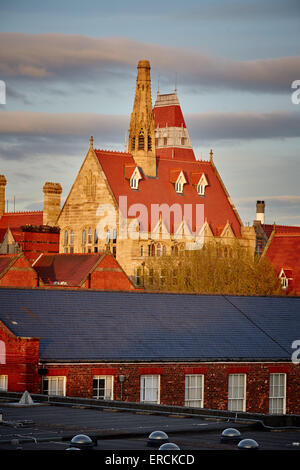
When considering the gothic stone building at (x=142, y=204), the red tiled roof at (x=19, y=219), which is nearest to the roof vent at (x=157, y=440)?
the gothic stone building at (x=142, y=204)

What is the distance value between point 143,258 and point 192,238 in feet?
31.2

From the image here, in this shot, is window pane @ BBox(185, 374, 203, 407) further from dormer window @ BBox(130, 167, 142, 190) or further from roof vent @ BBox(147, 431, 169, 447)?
dormer window @ BBox(130, 167, 142, 190)

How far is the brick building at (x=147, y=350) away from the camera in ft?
145

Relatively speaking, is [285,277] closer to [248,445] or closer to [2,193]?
[2,193]

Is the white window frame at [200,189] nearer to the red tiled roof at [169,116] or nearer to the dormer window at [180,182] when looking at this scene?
the dormer window at [180,182]

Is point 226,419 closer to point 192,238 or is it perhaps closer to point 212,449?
point 212,449

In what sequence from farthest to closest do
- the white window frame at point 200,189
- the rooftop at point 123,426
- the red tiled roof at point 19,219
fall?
the red tiled roof at point 19,219, the white window frame at point 200,189, the rooftop at point 123,426

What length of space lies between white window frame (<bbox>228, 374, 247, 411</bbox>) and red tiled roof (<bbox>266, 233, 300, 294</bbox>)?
58942 mm

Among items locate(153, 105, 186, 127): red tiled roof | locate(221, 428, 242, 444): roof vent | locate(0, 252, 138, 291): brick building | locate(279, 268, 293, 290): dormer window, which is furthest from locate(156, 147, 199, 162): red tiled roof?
locate(221, 428, 242, 444): roof vent

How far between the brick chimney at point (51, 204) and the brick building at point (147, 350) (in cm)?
8475

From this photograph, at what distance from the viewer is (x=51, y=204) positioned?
13775cm

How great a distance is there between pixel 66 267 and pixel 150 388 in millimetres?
37351

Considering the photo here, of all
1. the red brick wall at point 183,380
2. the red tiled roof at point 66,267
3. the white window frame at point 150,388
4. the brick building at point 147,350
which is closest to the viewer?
the brick building at point 147,350
